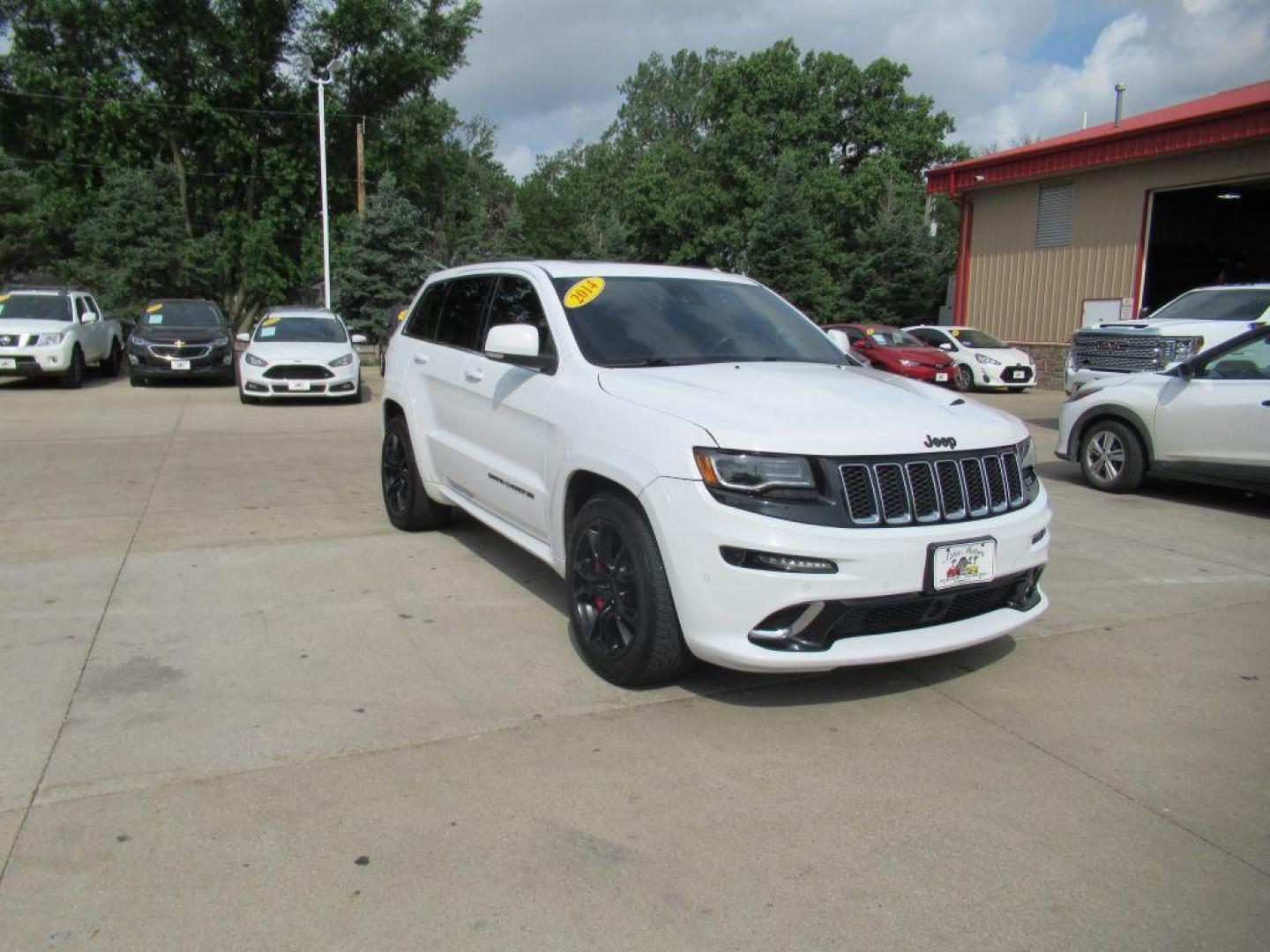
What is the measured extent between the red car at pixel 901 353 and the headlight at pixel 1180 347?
24.6 feet

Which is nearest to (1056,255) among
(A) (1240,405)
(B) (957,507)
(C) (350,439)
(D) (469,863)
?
(A) (1240,405)

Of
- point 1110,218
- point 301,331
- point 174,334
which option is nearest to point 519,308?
point 301,331

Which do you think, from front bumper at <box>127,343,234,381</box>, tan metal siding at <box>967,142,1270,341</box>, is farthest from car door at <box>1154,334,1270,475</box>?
front bumper at <box>127,343,234,381</box>

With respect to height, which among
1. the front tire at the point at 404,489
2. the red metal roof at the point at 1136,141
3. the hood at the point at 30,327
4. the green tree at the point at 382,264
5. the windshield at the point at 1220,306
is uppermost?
the red metal roof at the point at 1136,141

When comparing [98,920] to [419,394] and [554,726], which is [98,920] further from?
[419,394]

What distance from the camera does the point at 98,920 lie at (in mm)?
2578

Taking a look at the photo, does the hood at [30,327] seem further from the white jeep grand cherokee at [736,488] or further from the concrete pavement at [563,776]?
the white jeep grand cherokee at [736,488]

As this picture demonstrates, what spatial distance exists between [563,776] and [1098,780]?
1.85 metres

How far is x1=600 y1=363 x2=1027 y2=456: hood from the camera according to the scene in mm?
3658

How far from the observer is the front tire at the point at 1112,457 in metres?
8.84

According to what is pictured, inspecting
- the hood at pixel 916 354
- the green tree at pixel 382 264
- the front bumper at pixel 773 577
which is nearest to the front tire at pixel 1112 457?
the front bumper at pixel 773 577

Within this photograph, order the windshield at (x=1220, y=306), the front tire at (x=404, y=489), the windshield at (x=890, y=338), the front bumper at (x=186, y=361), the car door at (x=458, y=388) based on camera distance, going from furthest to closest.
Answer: the windshield at (x=890, y=338) → the front bumper at (x=186, y=361) → the windshield at (x=1220, y=306) → the front tire at (x=404, y=489) → the car door at (x=458, y=388)

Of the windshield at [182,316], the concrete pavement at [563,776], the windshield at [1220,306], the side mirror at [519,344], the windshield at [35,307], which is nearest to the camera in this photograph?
the concrete pavement at [563,776]

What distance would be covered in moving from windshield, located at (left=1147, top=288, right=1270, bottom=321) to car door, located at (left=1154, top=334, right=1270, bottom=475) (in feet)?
17.9
